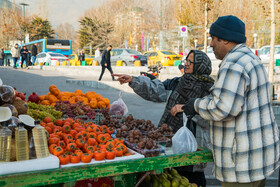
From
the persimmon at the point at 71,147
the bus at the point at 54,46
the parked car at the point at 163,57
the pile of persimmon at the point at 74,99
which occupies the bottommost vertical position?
the persimmon at the point at 71,147

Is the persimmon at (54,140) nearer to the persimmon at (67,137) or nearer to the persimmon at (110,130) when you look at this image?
the persimmon at (67,137)

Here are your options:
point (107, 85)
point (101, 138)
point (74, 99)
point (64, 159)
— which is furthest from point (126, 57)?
point (64, 159)

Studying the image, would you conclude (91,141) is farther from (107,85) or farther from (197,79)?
(107,85)

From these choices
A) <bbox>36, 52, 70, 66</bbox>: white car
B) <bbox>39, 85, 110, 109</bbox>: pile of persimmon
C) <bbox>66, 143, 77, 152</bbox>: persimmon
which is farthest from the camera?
<bbox>36, 52, 70, 66</bbox>: white car

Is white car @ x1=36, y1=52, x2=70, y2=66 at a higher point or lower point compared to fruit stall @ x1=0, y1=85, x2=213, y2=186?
higher

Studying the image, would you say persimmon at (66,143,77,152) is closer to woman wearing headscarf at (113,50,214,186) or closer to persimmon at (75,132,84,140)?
persimmon at (75,132,84,140)

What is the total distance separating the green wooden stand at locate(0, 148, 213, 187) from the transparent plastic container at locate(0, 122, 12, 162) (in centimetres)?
14

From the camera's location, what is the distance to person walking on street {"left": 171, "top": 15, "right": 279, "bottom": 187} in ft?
7.04

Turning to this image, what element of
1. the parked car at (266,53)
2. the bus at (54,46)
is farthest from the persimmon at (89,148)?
the bus at (54,46)

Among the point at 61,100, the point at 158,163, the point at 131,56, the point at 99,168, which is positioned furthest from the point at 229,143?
the point at 131,56

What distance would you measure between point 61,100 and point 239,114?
3.03 m

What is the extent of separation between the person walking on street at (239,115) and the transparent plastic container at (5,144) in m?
1.32

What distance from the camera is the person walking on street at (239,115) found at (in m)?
2.15

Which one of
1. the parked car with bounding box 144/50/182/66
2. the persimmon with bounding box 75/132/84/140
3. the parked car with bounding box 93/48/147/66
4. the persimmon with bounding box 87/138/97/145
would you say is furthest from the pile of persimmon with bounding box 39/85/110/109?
the parked car with bounding box 93/48/147/66
